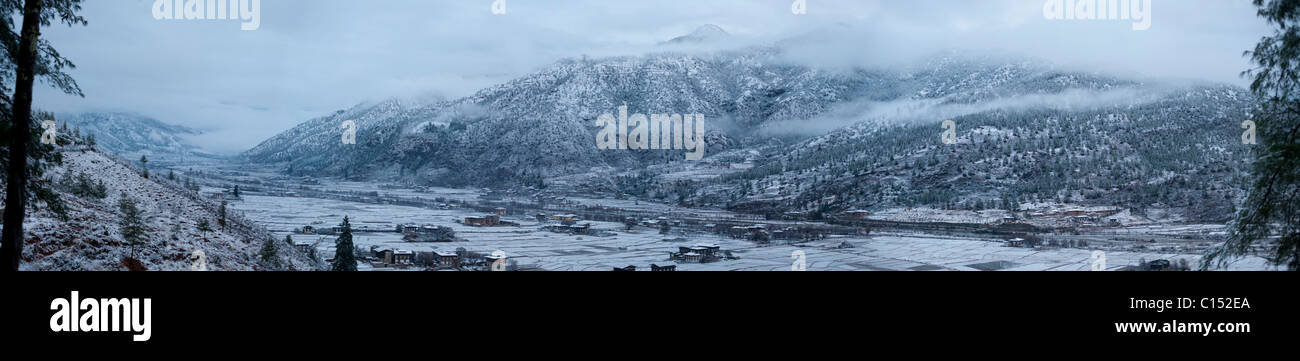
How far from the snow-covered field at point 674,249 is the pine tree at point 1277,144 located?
13.1 meters

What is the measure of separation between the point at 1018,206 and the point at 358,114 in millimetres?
111701

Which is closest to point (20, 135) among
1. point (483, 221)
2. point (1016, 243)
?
point (483, 221)

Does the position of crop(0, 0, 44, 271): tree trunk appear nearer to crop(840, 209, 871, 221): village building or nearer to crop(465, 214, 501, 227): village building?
crop(465, 214, 501, 227): village building

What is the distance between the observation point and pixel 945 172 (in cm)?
4906

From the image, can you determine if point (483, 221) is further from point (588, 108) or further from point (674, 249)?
point (588, 108)

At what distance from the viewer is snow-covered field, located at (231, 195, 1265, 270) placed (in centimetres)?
2347

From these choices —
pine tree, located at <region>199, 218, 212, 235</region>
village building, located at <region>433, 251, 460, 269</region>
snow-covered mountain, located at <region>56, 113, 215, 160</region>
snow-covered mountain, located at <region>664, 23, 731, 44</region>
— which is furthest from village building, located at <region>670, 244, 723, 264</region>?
snow-covered mountain, located at <region>664, 23, 731, 44</region>

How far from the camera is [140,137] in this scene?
1682 inches

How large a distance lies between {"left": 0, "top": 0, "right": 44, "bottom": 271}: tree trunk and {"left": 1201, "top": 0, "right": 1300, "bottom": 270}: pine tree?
16127 millimetres

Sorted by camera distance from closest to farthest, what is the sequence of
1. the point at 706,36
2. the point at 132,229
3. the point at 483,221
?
the point at 132,229 → the point at 483,221 → the point at 706,36

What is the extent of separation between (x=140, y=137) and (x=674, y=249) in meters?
38.7
